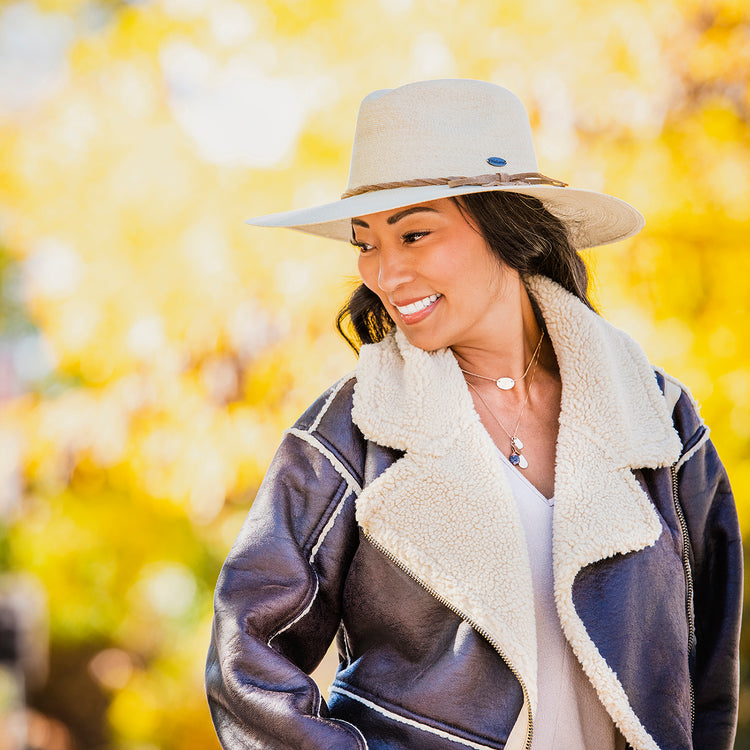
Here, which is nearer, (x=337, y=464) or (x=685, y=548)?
(x=337, y=464)

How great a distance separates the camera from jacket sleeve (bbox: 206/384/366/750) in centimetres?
126

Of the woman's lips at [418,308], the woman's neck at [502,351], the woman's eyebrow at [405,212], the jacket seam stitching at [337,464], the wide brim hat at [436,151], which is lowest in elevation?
the jacket seam stitching at [337,464]

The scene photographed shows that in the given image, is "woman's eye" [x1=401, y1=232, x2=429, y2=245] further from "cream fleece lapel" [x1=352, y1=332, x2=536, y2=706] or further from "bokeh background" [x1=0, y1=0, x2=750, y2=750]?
"bokeh background" [x1=0, y1=0, x2=750, y2=750]

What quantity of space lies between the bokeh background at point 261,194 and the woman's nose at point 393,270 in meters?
1.04

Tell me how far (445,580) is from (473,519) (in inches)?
4.0

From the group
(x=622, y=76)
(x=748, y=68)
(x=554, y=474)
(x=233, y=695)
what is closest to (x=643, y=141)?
(x=622, y=76)

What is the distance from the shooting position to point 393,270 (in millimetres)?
1473

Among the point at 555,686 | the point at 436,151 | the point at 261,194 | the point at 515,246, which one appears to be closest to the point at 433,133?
the point at 436,151

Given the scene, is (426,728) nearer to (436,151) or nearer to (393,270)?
(393,270)

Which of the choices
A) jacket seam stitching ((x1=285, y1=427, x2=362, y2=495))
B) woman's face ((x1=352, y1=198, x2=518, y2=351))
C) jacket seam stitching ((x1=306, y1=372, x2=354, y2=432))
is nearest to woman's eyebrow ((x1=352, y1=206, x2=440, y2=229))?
woman's face ((x1=352, y1=198, x2=518, y2=351))

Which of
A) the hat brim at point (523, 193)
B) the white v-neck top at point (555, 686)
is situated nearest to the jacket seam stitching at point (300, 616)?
the white v-neck top at point (555, 686)

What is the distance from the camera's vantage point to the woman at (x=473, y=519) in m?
1.32

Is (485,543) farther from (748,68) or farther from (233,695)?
(748,68)

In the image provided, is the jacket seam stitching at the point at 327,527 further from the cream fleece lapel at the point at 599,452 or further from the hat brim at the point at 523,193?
the hat brim at the point at 523,193
